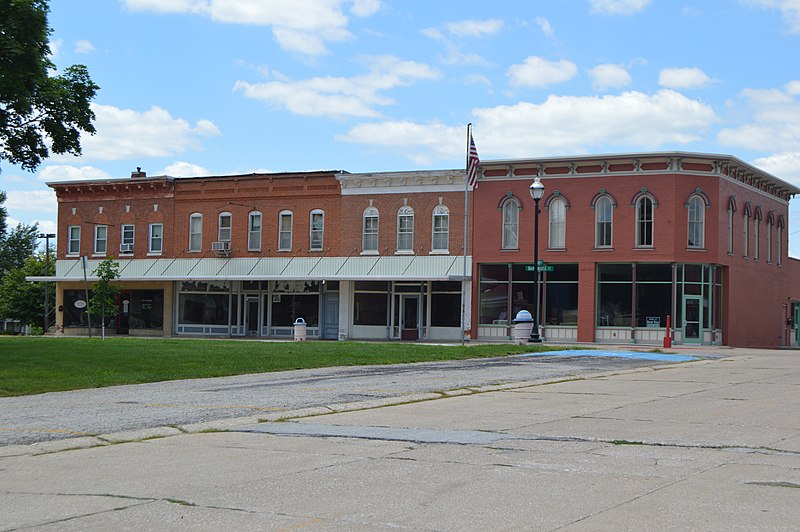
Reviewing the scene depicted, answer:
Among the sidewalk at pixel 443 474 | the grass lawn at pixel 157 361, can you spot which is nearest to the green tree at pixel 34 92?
the grass lawn at pixel 157 361

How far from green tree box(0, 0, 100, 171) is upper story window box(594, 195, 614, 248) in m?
21.3

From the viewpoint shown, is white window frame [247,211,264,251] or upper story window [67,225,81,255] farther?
upper story window [67,225,81,255]

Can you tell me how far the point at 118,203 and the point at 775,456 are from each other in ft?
147

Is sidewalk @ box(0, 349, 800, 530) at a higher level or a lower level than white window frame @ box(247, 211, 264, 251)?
lower

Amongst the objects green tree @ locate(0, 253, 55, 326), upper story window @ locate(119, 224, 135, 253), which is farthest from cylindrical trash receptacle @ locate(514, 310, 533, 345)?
green tree @ locate(0, 253, 55, 326)

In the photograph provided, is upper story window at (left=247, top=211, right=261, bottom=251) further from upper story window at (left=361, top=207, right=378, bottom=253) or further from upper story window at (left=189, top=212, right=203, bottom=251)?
upper story window at (left=361, top=207, right=378, bottom=253)

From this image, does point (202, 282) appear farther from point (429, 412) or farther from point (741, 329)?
point (429, 412)

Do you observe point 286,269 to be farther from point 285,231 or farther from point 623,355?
point 623,355

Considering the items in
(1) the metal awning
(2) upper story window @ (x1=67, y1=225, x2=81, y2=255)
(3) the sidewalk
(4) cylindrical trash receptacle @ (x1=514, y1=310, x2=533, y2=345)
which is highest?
(2) upper story window @ (x1=67, y1=225, x2=81, y2=255)

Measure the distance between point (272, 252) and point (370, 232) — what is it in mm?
5260

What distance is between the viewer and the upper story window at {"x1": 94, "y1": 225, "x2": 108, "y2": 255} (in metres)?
50.5

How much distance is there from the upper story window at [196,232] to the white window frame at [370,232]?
29.7 feet

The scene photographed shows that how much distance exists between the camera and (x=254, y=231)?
154 feet

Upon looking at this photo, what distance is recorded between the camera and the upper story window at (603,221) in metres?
39.7
